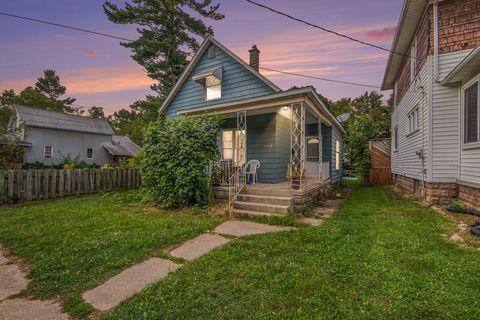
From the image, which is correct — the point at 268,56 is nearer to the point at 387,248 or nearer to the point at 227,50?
the point at 227,50

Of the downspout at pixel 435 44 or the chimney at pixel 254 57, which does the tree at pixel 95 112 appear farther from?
the downspout at pixel 435 44

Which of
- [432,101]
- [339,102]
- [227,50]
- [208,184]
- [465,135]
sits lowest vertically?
[208,184]

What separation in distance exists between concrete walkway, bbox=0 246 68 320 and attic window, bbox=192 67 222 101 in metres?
9.07

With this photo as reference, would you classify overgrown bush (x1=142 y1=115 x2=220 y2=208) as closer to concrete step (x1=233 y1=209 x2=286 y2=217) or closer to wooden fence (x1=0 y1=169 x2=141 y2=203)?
concrete step (x1=233 y1=209 x2=286 y2=217)

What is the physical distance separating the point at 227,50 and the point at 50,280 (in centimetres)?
985

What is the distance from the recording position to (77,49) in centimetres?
1304

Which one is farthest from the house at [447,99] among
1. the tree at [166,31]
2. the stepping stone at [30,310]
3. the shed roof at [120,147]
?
the shed roof at [120,147]

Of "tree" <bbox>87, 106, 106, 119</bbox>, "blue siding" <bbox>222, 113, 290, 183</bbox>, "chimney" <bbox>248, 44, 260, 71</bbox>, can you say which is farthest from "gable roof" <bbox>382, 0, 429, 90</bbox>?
"tree" <bbox>87, 106, 106, 119</bbox>

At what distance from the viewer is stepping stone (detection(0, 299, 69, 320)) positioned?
2248mm

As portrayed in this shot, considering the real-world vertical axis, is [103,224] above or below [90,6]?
below

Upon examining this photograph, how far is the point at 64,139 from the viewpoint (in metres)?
22.8

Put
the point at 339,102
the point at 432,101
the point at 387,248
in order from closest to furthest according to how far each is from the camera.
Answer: the point at 387,248 → the point at 432,101 → the point at 339,102

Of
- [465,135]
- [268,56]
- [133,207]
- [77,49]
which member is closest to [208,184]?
[133,207]

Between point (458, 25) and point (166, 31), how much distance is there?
20326 millimetres
